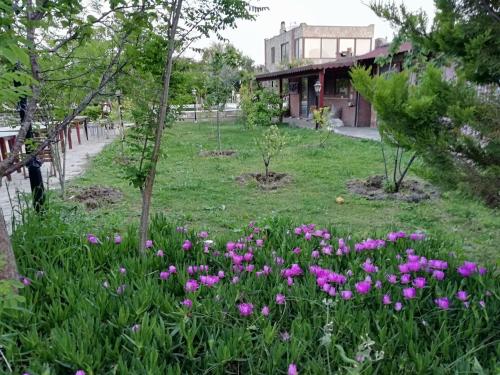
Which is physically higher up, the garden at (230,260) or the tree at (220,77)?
the tree at (220,77)

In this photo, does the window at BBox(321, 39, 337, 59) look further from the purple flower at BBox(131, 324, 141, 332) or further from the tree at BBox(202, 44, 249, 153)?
the purple flower at BBox(131, 324, 141, 332)

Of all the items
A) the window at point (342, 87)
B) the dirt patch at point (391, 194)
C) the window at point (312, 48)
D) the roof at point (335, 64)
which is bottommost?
the dirt patch at point (391, 194)

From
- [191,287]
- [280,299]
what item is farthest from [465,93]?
[191,287]

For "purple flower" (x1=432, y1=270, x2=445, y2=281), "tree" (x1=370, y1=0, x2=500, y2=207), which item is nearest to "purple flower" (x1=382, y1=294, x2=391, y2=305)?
"purple flower" (x1=432, y1=270, x2=445, y2=281)

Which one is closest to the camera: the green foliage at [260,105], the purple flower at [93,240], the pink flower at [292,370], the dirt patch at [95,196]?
the pink flower at [292,370]

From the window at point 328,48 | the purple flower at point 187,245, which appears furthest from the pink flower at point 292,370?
the window at point 328,48

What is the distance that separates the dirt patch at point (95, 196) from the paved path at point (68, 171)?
1.77ft

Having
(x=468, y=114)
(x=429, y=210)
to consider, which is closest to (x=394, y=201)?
(x=429, y=210)

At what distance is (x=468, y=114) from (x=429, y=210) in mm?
3390

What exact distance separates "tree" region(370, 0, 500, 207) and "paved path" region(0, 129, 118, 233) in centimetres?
346

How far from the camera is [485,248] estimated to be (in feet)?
13.0

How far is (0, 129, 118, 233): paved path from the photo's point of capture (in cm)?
534

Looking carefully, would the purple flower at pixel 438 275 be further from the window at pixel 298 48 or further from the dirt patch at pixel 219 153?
the window at pixel 298 48

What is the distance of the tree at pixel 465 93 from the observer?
7.45 feet
